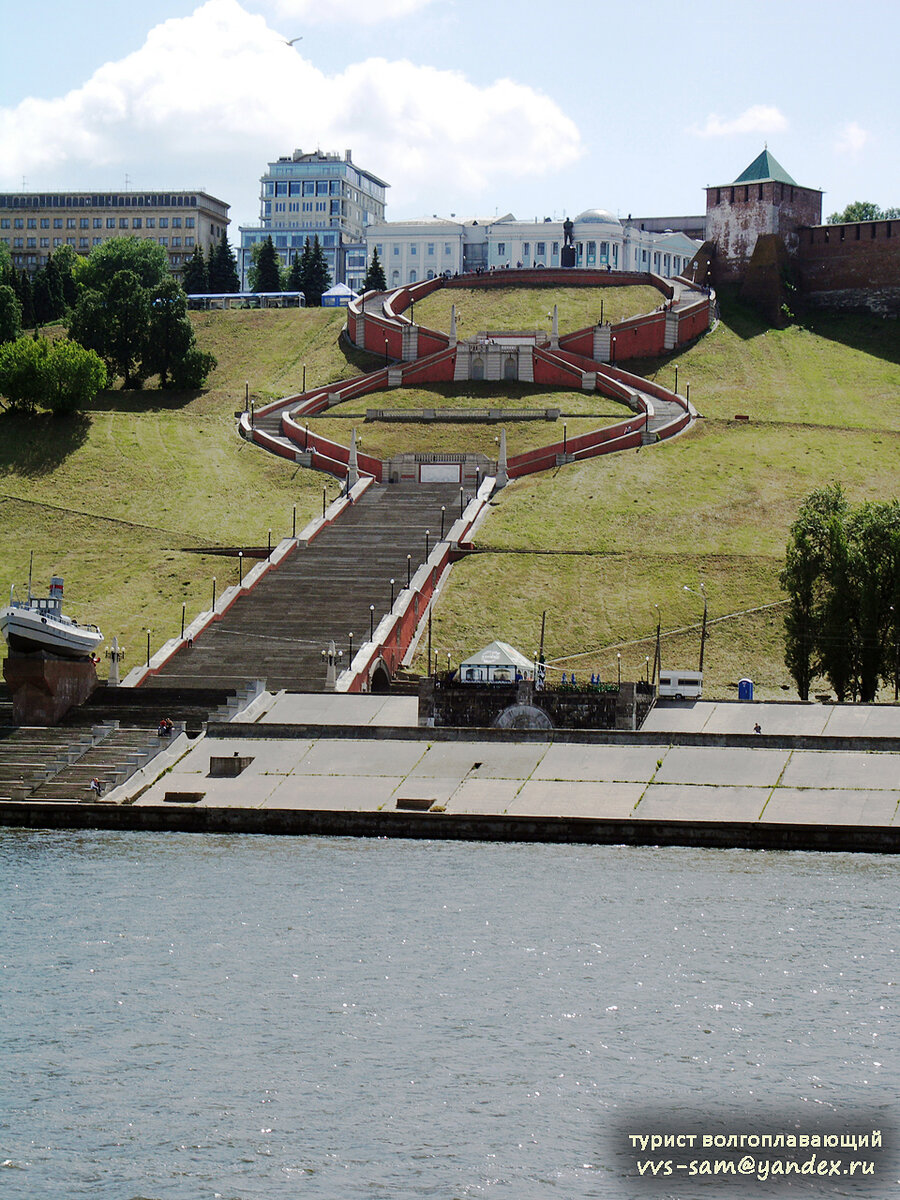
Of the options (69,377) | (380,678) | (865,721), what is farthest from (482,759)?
(69,377)

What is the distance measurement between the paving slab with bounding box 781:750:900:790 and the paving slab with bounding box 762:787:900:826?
0.58 meters

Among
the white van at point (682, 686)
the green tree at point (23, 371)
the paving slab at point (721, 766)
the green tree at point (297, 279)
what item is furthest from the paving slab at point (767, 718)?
the green tree at point (297, 279)

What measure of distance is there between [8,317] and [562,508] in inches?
2098

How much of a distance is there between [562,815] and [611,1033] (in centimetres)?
1902

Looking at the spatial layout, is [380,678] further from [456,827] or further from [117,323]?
[117,323]

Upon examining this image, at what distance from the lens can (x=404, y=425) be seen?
104 m

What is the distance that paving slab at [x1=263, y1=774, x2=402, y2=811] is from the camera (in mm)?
52625

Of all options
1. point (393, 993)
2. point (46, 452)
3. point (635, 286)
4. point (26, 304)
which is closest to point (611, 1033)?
point (393, 993)

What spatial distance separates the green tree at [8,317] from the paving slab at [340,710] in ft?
219

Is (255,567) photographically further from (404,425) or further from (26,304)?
(26,304)

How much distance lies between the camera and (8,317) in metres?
121

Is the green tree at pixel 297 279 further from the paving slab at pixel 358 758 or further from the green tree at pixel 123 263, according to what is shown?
the paving slab at pixel 358 758

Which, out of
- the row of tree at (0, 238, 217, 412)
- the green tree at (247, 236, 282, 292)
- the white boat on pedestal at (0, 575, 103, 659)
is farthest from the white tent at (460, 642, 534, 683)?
the green tree at (247, 236, 282, 292)

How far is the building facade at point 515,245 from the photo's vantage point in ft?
559
